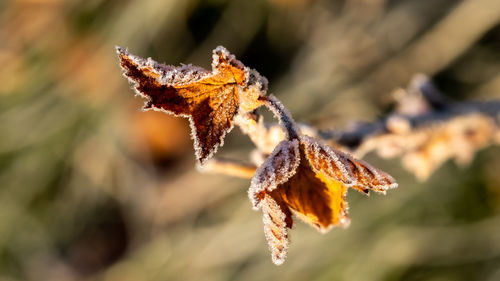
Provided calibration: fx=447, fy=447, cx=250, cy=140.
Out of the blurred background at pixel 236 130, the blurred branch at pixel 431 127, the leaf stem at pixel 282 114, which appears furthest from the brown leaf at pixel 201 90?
the blurred background at pixel 236 130

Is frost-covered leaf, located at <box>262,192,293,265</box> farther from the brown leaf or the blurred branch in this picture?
the blurred branch

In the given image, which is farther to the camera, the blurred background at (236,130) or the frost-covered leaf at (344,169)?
the blurred background at (236,130)

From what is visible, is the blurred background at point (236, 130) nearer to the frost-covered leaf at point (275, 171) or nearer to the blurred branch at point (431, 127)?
the blurred branch at point (431, 127)

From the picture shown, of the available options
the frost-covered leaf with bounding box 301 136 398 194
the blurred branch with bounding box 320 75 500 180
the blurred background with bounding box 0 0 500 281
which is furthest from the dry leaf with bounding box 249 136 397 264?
the blurred background with bounding box 0 0 500 281

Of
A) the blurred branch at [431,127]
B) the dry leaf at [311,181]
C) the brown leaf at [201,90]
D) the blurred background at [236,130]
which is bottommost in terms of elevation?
the dry leaf at [311,181]

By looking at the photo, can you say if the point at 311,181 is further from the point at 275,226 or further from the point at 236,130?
the point at 236,130
